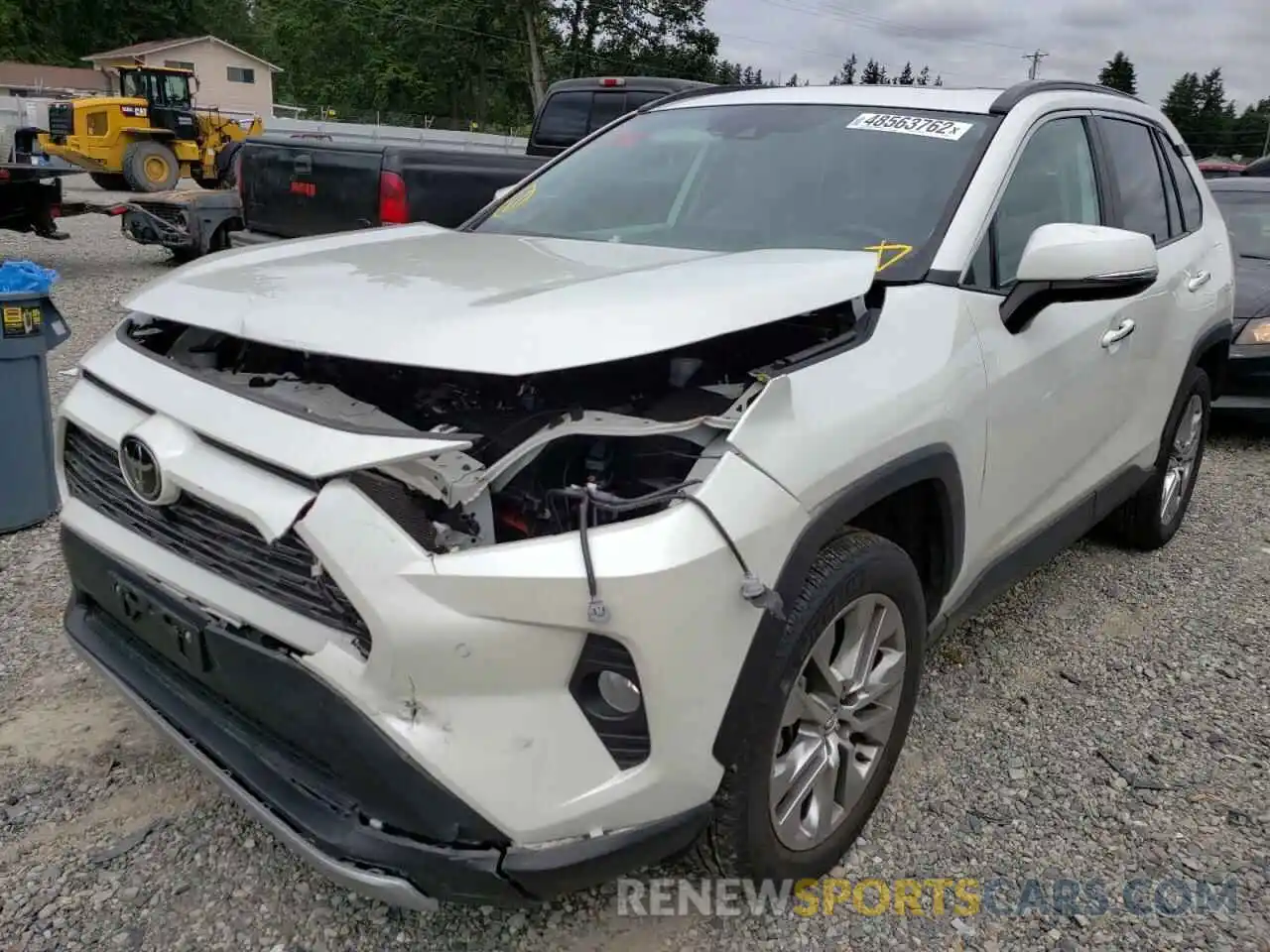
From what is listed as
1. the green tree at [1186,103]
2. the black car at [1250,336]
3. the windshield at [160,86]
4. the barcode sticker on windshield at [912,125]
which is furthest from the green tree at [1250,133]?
the barcode sticker on windshield at [912,125]

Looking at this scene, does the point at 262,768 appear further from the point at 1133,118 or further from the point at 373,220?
the point at 373,220

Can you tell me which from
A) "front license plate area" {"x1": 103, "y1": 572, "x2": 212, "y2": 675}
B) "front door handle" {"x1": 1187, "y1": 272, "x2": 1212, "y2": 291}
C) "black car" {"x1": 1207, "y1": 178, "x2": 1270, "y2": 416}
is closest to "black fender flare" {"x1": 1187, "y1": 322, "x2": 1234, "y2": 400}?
"front door handle" {"x1": 1187, "y1": 272, "x2": 1212, "y2": 291}

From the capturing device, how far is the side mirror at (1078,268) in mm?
2547

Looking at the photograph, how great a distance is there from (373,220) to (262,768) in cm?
592

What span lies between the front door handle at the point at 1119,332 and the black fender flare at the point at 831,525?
3.50ft

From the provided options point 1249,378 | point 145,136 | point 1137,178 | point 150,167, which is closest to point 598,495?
point 1137,178

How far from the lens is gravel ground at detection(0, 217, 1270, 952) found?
2.31 metres

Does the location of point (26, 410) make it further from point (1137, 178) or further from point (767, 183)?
point (1137, 178)

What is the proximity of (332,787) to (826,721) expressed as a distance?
1.07 meters

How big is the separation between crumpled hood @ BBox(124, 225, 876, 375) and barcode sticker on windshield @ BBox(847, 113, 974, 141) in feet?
2.52

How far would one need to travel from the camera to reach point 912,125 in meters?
3.13

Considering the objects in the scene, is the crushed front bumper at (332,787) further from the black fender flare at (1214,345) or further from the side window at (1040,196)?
the black fender flare at (1214,345)

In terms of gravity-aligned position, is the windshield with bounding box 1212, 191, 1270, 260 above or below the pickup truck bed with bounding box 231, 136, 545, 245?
above

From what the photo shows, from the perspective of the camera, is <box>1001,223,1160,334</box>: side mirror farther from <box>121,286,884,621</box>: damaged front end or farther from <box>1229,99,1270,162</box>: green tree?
<box>1229,99,1270,162</box>: green tree
